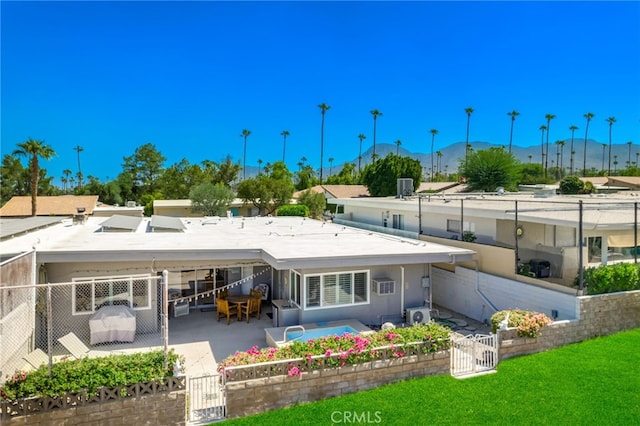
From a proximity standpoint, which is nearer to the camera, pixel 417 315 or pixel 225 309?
pixel 417 315

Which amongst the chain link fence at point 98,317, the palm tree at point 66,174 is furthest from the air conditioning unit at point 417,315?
the palm tree at point 66,174

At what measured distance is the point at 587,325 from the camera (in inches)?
463

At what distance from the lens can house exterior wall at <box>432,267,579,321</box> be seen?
1227cm

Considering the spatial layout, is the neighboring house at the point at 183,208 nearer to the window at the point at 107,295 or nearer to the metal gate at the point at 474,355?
the window at the point at 107,295

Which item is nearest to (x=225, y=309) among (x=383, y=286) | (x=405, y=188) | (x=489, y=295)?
(x=383, y=286)

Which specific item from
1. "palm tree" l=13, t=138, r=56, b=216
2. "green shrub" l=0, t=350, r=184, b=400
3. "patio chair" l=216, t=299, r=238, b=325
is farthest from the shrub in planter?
"palm tree" l=13, t=138, r=56, b=216

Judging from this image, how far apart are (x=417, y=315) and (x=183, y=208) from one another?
3742 cm

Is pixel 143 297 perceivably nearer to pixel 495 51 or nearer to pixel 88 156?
pixel 495 51

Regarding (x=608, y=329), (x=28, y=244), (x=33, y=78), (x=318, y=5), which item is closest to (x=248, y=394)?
(x=28, y=244)

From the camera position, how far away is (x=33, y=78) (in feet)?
95.0

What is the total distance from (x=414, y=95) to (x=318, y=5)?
9053cm

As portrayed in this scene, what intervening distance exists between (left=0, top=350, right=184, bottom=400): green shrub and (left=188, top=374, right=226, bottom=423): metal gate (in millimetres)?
867

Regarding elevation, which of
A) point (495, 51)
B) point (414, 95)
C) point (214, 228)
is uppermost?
point (414, 95)

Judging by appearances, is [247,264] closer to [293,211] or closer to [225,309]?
[225,309]
